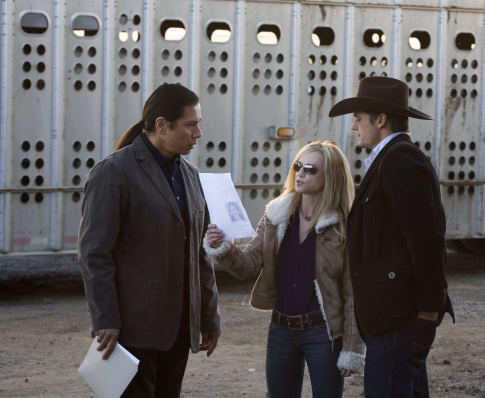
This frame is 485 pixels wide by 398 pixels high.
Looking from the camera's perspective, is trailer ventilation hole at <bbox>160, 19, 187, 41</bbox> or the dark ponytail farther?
trailer ventilation hole at <bbox>160, 19, 187, 41</bbox>

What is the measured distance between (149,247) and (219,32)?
6650mm

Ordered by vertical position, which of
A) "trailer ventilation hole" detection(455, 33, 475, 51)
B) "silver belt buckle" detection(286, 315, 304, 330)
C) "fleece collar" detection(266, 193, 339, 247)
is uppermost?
"trailer ventilation hole" detection(455, 33, 475, 51)

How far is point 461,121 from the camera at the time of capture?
471 inches

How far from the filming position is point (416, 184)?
4066mm

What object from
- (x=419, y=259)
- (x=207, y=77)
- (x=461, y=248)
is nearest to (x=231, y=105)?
(x=207, y=77)

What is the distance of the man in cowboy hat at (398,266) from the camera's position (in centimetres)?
403

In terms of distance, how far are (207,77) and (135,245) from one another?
6.49 m

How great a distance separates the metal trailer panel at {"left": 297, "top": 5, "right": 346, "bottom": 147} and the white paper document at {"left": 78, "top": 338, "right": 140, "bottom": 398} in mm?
7131

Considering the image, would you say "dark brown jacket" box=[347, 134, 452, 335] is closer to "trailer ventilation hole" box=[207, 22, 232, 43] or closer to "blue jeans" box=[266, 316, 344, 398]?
"blue jeans" box=[266, 316, 344, 398]

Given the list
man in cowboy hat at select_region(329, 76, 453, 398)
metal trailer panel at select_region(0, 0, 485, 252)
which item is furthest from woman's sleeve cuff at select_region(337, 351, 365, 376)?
metal trailer panel at select_region(0, 0, 485, 252)

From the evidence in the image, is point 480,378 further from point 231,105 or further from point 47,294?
point 47,294

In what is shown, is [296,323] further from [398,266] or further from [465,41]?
[465,41]

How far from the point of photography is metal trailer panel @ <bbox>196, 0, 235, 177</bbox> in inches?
414

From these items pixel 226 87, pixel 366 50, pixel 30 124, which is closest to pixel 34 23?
pixel 30 124
